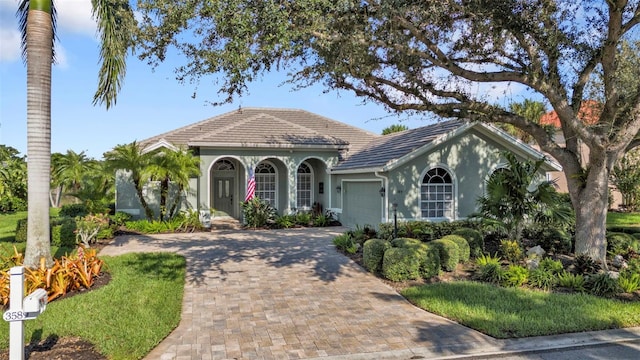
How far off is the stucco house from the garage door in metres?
0.04

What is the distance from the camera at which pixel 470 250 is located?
460 inches

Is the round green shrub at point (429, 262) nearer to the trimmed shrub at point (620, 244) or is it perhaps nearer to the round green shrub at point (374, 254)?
the round green shrub at point (374, 254)

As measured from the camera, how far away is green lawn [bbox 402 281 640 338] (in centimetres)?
662

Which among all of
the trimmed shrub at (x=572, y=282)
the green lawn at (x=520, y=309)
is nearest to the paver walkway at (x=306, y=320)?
the green lawn at (x=520, y=309)

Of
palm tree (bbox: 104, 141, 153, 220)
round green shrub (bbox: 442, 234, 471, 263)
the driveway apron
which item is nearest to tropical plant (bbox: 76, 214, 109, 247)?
palm tree (bbox: 104, 141, 153, 220)

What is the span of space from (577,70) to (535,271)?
5.31 m

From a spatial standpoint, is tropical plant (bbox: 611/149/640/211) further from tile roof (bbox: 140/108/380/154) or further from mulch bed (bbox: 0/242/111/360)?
mulch bed (bbox: 0/242/111/360)

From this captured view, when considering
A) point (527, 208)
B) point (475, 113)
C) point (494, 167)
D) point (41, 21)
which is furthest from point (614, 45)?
point (41, 21)

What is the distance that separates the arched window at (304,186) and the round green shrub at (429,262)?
12130mm

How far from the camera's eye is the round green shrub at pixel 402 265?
9.60 metres

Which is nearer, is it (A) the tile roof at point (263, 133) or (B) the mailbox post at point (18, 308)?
(B) the mailbox post at point (18, 308)

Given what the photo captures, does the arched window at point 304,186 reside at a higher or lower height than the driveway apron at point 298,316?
higher

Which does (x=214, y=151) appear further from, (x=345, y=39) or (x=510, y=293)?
(x=510, y=293)

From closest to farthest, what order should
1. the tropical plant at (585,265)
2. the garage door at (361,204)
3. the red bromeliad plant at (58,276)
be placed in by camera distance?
the red bromeliad plant at (58,276) → the tropical plant at (585,265) → the garage door at (361,204)
